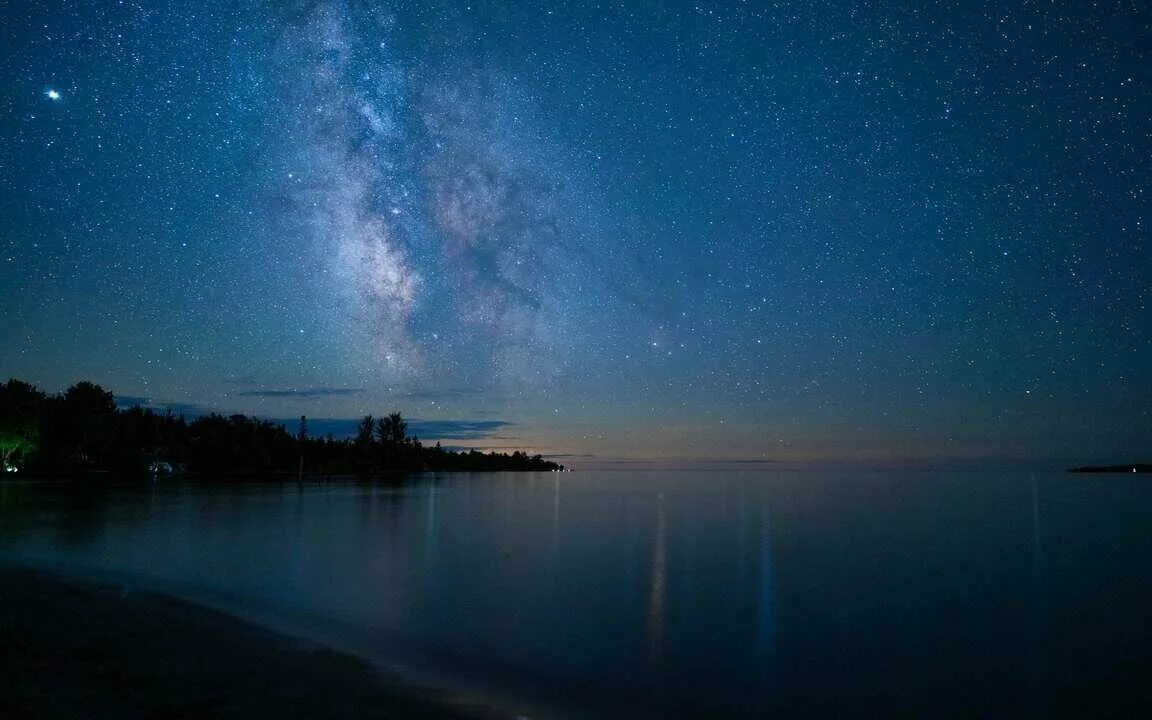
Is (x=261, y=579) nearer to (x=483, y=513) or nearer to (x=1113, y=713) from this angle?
(x=1113, y=713)

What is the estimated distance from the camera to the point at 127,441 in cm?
12569

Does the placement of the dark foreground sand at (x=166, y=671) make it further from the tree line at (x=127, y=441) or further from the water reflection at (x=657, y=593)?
the tree line at (x=127, y=441)

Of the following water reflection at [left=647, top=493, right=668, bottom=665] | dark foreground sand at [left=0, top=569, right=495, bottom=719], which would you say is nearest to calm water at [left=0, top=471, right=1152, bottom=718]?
water reflection at [left=647, top=493, right=668, bottom=665]

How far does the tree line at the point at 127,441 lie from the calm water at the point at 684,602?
64.9 metres

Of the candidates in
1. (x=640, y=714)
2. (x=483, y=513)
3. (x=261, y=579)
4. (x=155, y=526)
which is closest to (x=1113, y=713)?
(x=640, y=714)

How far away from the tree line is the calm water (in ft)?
213

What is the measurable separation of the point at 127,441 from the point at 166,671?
136640 mm

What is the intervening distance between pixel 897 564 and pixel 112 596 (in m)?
30.0

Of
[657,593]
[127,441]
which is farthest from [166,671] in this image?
[127,441]

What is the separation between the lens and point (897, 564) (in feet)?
105

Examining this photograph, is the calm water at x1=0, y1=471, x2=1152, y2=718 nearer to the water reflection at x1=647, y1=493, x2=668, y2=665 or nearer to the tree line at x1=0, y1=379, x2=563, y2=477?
the water reflection at x1=647, y1=493, x2=668, y2=665

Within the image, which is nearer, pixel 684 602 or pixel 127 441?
pixel 684 602

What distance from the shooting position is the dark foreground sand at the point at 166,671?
9188mm

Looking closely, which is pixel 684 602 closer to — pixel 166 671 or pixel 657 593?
pixel 657 593
